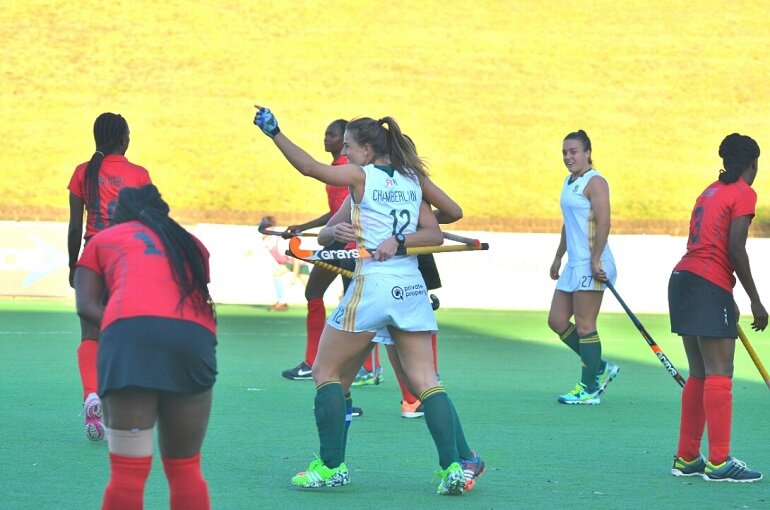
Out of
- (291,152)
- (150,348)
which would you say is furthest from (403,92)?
(150,348)

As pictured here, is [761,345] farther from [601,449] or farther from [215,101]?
[215,101]

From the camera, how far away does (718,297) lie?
7.02 meters

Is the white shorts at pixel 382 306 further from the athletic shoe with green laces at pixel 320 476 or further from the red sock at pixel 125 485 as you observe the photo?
the red sock at pixel 125 485

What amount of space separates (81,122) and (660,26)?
64.5 ft

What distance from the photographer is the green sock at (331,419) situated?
258 inches

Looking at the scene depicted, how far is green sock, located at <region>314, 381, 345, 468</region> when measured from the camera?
655 centimetres

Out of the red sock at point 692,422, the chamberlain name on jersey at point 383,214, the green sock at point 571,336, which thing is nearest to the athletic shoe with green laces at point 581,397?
the green sock at point 571,336

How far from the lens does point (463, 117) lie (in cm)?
3944

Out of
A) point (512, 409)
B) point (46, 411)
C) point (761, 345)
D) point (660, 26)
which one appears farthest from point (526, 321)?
point (660, 26)

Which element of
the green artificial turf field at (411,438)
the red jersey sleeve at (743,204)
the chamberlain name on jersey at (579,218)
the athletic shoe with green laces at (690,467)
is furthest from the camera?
the chamberlain name on jersey at (579,218)

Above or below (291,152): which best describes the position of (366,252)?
below

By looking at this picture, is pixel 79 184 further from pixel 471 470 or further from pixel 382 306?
pixel 471 470

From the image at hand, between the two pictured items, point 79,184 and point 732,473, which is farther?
point 79,184

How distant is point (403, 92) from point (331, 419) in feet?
111
